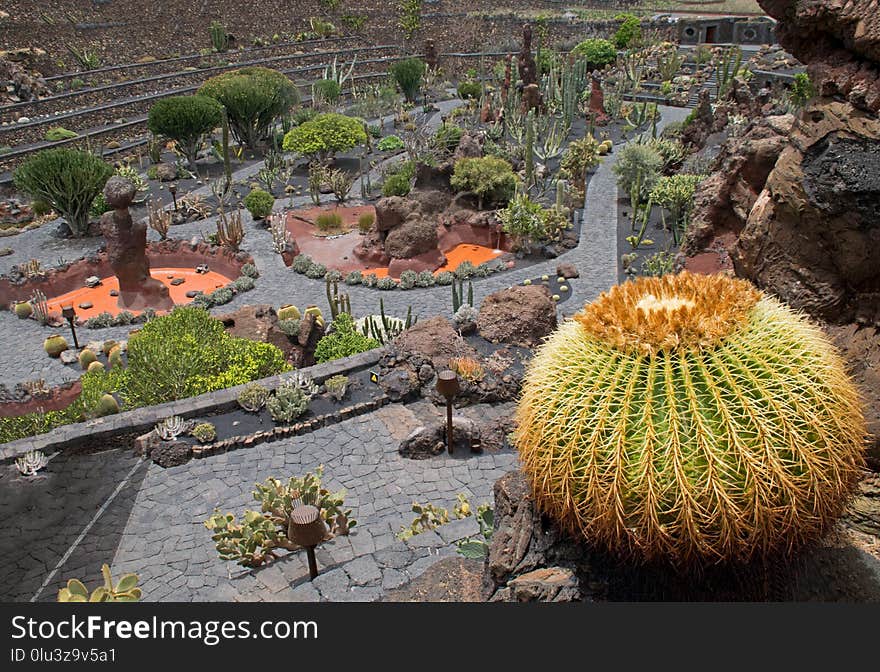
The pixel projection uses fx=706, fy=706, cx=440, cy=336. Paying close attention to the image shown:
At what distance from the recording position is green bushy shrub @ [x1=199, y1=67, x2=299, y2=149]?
23.2 m

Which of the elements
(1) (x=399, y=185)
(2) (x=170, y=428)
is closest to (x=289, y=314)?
(2) (x=170, y=428)

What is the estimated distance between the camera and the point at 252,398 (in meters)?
8.91

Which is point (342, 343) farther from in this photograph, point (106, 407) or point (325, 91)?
point (325, 91)

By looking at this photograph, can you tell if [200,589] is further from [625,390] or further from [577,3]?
[577,3]

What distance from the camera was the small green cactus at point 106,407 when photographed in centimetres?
896

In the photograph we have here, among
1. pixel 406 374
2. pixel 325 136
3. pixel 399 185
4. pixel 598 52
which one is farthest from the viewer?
pixel 598 52

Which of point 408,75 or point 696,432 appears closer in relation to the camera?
point 696,432

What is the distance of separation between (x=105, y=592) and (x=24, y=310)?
1009cm

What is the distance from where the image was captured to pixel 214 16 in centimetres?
3491

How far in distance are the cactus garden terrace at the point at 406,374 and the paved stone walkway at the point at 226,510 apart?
0.03m

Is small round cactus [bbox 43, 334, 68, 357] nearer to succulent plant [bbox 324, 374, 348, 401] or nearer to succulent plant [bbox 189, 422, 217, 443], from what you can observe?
succulent plant [bbox 189, 422, 217, 443]

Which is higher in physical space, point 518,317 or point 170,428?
point 518,317

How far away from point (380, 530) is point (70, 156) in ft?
47.7

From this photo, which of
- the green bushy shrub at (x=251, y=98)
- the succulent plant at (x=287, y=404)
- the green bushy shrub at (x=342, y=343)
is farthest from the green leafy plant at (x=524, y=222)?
the green bushy shrub at (x=251, y=98)
